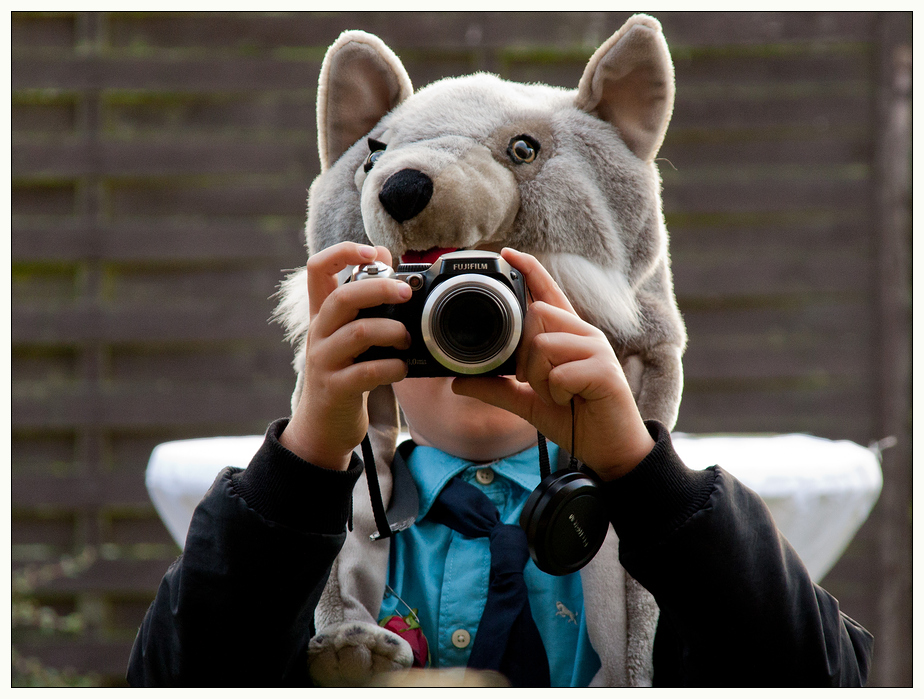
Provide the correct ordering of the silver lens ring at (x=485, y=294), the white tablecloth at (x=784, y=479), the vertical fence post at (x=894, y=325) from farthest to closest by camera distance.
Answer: the vertical fence post at (x=894, y=325), the white tablecloth at (x=784, y=479), the silver lens ring at (x=485, y=294)

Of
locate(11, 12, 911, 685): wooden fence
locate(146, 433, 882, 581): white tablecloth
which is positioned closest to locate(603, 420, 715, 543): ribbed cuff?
locate(146, 433, 882, 581): white tablecloth

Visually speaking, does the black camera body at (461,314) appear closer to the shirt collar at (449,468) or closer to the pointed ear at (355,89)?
the shirt collar at (449,468)

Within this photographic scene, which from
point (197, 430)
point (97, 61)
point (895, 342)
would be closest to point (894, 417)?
point (895, 342)

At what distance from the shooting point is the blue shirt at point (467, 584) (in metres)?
0.72

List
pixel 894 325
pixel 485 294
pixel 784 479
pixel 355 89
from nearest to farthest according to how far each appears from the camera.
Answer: pixel 485 294
pixel 355 89
pixel 784 479
pixel 894 325

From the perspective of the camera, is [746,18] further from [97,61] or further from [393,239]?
[97,61]

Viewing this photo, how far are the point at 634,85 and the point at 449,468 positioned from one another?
434 mm

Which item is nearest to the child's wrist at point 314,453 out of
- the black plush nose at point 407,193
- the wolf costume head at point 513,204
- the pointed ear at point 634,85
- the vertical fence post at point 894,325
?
the wolf costume head at point 513,204

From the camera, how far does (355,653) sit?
689 millimetres

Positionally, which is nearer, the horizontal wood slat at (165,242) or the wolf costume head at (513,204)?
the wolf costume head at (513,204)

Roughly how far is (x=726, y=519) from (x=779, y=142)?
1.14 metres

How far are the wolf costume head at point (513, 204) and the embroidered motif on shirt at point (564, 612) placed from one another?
0.03 meters

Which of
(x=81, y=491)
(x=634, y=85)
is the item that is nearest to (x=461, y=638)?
(x=634, y=85)

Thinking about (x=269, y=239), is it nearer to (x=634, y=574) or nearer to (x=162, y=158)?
(x=162, y=158)
